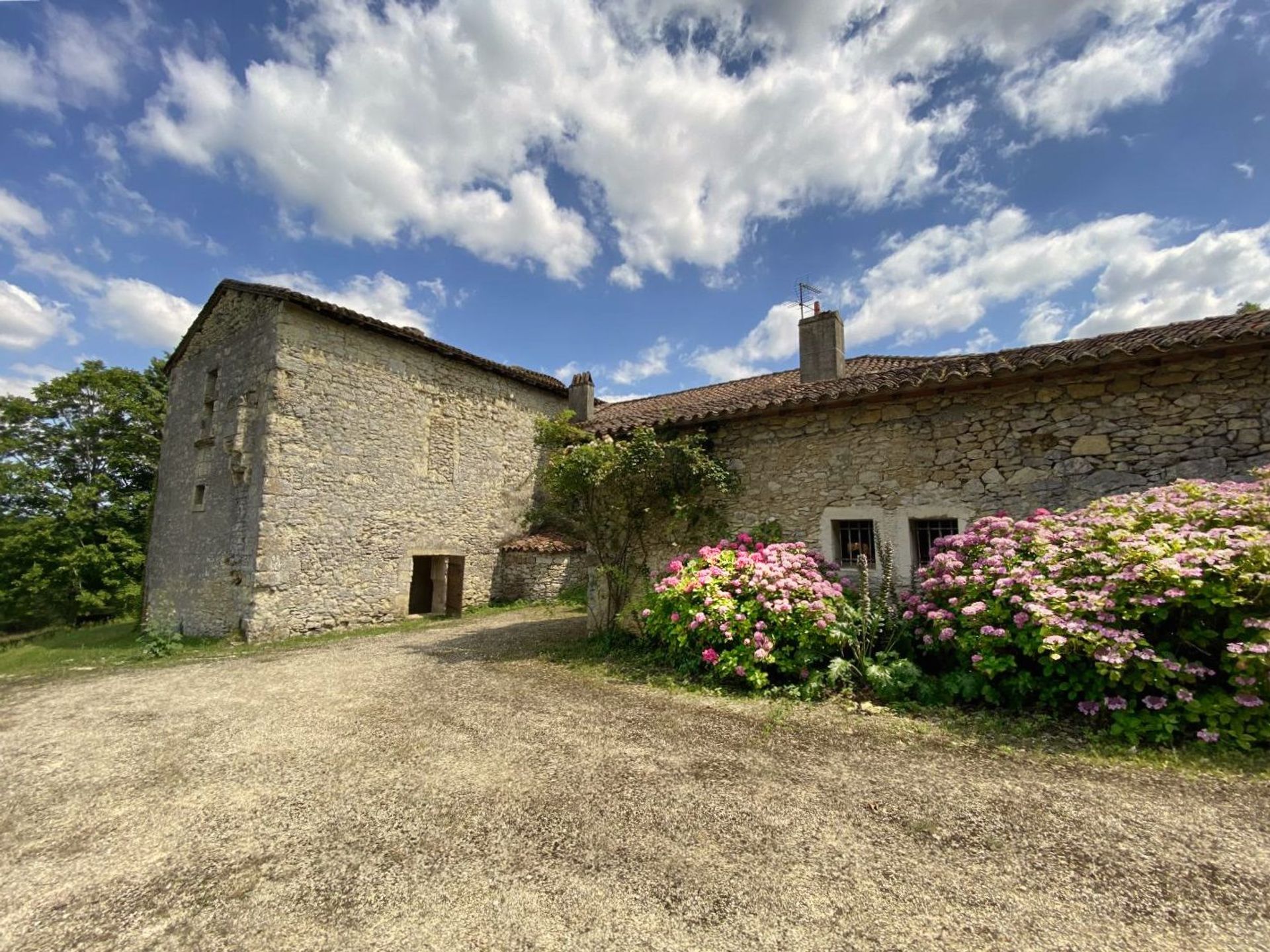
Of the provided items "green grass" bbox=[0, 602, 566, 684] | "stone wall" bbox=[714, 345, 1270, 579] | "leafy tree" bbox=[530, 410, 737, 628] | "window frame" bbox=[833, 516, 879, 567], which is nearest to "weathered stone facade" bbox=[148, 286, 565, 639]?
"green grass" bbox=[0, 602, 566, 684]

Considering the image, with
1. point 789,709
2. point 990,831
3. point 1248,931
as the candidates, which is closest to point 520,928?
point 990,831

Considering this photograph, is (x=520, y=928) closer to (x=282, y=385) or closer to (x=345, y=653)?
(x=345, y=653)

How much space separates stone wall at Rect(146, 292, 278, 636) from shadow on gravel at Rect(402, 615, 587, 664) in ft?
12.4

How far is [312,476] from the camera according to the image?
983 centimetres

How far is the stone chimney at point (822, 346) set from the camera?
9430 mm

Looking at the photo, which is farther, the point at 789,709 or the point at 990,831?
the point at 789,709

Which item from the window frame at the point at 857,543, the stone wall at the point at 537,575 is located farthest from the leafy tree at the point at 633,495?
the stone wall at the point at 537,575

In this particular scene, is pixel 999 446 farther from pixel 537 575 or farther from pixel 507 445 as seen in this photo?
pixel 507 445

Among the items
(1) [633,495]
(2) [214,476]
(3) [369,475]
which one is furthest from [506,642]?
(2) [214,476]

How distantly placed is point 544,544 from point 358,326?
20.0ft

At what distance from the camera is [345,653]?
7.78 metres

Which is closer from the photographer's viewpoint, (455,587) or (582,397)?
(455,587)

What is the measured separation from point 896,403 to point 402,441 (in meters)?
9.34

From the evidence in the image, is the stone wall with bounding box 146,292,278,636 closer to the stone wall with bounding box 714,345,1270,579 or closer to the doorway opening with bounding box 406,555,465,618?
the doorway opening with bounding box 406,555,465,618
